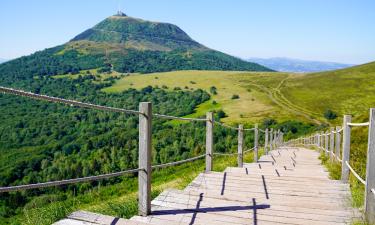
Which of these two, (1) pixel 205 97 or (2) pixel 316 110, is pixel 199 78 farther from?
(2) pixel 316 110

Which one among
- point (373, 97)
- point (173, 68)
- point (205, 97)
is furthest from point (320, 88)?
point (173, 68)

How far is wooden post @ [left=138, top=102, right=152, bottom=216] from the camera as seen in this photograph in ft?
12.0

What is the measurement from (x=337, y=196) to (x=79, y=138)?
71.2 m

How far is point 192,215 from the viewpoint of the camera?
372cm

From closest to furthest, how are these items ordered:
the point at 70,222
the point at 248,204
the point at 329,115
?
the point at 70,222
the point at 248,204
the point at 329,115

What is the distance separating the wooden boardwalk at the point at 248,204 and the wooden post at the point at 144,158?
0.42ft

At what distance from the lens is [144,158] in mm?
3688

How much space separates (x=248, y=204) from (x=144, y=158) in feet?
4.40

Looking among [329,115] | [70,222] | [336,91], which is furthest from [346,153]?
[336,91]

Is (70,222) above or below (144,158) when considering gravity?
below

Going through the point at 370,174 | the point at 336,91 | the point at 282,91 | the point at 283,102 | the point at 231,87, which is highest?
the point at 231,87

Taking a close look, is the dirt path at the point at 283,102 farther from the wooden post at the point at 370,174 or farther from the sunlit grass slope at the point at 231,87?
the wooden post at the point at 370,174

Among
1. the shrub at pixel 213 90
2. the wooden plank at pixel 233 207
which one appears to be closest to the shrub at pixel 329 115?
the shrub at pixel 213 90

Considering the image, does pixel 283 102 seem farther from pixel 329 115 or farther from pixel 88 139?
pixel 88 139
